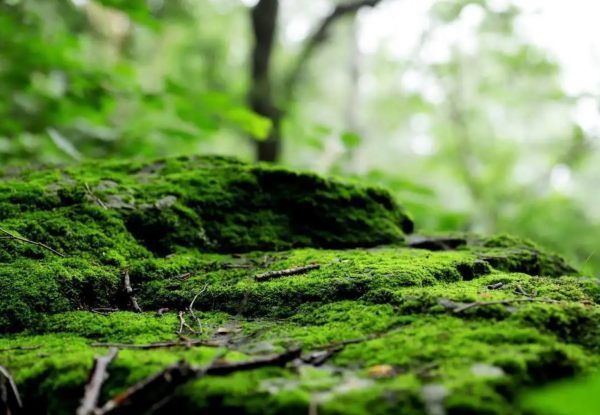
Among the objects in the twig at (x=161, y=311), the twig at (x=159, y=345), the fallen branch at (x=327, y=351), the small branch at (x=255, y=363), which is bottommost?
the small branch at (x=255, y=363)

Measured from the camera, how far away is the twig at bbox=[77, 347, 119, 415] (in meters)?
1.21

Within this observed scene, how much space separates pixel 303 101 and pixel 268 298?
1346 cm

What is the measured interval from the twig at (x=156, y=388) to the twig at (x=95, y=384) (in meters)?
0.04

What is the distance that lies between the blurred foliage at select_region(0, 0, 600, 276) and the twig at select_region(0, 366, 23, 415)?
303 cm

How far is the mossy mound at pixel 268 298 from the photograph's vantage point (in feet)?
4.27

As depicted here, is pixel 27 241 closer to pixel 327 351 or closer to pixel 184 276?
pixel 184 276

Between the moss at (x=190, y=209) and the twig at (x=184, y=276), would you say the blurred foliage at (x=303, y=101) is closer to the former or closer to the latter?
the moss at (x=190, y=209)

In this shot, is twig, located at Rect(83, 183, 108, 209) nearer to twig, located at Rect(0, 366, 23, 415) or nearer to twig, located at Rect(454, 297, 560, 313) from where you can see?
twig, located at Rect(0, 366, 23, 415)

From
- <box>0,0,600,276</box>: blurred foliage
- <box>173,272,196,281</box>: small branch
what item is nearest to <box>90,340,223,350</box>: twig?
<box>173,272,196,281</box>: small branch

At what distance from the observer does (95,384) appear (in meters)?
1.31

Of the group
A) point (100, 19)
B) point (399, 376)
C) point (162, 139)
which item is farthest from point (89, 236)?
point (100, 19)

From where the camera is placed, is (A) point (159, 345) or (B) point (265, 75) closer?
(A) point (159, 345)

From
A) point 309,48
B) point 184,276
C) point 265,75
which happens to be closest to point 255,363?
point 184,276

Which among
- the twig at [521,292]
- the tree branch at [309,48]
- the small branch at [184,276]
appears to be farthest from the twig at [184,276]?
the tree branch at [309,48]
